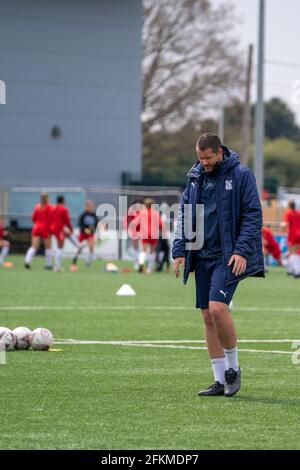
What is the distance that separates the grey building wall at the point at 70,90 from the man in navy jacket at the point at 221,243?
41265mm

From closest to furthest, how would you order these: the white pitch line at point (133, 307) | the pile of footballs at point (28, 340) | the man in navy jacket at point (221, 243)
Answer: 1. the man in navy jacket at point (221, 243)
2. the pile of footballs at point (28, 340)
3. the white pitch line at point (133, 307)

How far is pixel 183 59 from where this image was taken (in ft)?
242

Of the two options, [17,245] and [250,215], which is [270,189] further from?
[250,215]

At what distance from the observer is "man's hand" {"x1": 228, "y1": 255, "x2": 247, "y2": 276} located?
10.0 meters

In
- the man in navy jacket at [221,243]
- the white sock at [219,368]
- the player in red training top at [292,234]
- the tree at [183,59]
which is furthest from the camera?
the tree at [183,59]

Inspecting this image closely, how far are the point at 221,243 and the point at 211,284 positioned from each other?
0.36m

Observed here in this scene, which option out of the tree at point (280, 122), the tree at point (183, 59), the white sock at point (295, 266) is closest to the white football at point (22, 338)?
the white sock at point (295, 266)

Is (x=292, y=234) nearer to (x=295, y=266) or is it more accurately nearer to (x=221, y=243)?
(x=295, y=266)

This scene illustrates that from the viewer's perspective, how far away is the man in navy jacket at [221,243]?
10.1 m

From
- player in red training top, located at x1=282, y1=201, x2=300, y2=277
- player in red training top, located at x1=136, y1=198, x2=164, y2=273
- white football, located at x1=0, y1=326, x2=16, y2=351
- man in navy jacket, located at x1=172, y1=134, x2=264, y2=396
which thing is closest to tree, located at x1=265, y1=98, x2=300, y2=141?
player in red training top, located at x1=136, y1=198, x2=164, y2=273

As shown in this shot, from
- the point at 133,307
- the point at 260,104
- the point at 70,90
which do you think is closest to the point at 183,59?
the point at 70,90

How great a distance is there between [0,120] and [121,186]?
6.42 m

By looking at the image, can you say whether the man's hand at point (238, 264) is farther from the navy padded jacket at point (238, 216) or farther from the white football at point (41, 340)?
the white football at point (41, 340)

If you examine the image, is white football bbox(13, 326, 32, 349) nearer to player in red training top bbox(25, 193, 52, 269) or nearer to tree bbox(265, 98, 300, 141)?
player in red training top bbox(25, 193, 52, 269)
